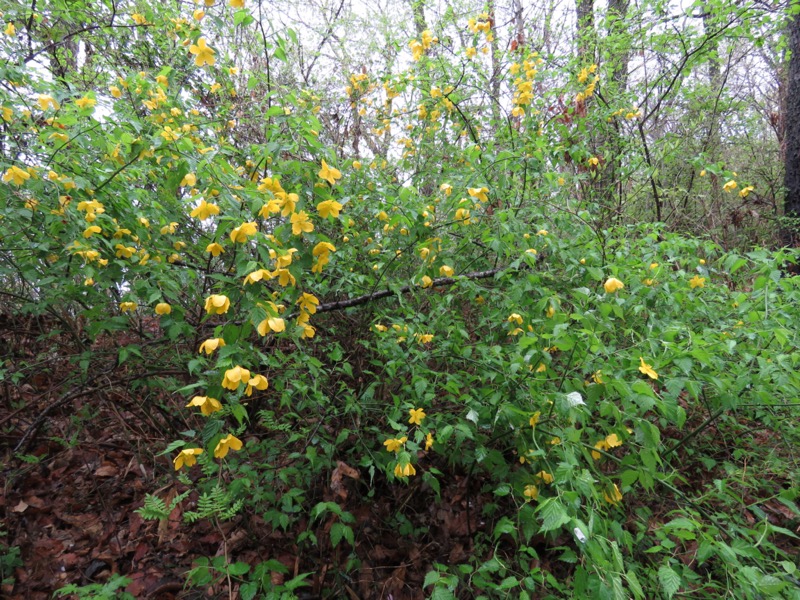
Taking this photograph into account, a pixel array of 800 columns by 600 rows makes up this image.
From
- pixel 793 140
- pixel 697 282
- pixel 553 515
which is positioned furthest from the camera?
pixel 793 140

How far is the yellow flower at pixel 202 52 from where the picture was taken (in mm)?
1650

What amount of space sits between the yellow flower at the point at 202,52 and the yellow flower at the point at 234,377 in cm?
133

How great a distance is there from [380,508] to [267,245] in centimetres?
→ 174

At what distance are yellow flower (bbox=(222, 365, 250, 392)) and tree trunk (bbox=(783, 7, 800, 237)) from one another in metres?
5.81

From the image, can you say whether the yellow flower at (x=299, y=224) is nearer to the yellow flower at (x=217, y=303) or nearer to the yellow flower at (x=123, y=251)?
the yellow flower at (x=217, y=303)

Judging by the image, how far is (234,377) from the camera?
119cm

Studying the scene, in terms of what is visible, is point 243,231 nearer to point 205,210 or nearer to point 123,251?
point 205,210

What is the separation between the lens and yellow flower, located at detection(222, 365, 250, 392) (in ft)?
3.89

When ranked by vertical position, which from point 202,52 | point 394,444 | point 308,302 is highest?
point 202,52

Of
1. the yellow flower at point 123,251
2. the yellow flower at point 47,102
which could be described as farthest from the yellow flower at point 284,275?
the yellow flower at point 47,102

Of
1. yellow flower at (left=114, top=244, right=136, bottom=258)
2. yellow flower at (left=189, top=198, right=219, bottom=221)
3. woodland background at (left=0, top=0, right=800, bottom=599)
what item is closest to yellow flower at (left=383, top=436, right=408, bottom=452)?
woodland background at (left=0, top=0, right=800, bottom=599)

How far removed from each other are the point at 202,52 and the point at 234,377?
1413 mm

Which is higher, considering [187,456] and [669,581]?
[187,456]

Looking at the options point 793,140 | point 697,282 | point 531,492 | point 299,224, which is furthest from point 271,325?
point 793,140
